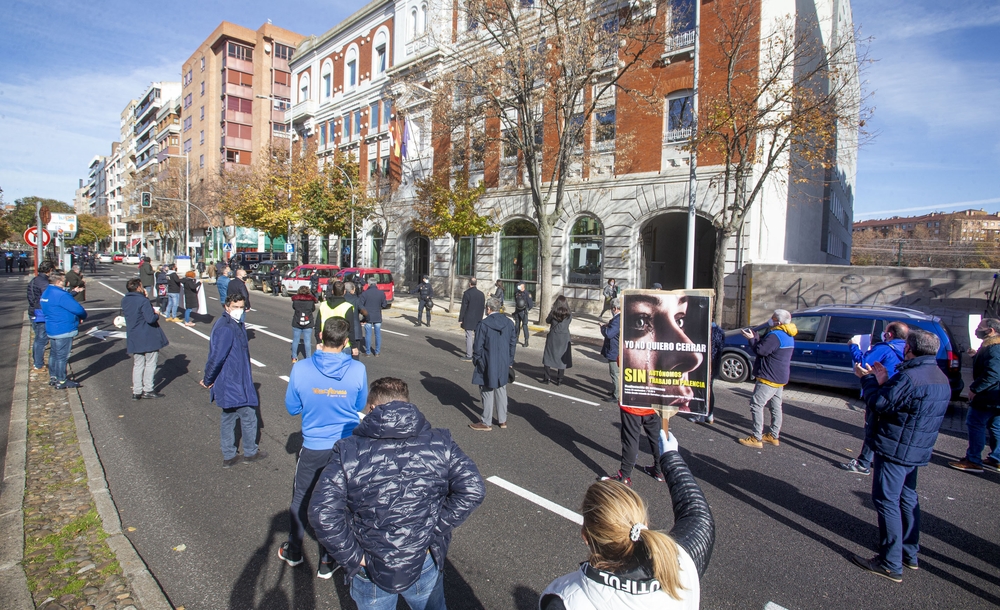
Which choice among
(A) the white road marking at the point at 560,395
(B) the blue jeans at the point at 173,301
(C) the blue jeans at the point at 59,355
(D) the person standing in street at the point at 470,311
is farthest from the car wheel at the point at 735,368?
(B) the blue jeans at the point at 173,301

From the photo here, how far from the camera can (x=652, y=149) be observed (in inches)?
788

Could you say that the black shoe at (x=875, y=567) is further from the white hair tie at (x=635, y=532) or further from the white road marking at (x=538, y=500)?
the white hair tie at (x=635, y=532)

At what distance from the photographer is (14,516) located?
4.36 metres

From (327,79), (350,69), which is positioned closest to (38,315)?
(350,69)

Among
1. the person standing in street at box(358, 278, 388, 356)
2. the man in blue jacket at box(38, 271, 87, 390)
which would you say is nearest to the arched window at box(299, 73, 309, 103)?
the person standing in street at box(358, 278, 388, 356)

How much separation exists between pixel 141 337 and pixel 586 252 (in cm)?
1712

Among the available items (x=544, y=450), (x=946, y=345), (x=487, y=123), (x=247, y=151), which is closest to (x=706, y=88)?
(x=487, y=123)

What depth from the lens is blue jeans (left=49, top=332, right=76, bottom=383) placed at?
8.37 m

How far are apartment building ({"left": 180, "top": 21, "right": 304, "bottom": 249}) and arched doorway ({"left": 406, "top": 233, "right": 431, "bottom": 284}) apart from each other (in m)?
31.4

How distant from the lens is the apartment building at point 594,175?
19.1m

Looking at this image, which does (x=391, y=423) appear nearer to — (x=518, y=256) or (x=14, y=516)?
(x=14, y=516)

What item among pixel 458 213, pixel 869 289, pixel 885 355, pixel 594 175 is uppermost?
pixel 594 175

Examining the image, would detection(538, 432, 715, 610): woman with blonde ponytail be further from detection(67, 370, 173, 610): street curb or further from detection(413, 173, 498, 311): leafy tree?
detection(413, 173, 498, 311): leafy tree

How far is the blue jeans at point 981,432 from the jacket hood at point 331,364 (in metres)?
6.84
